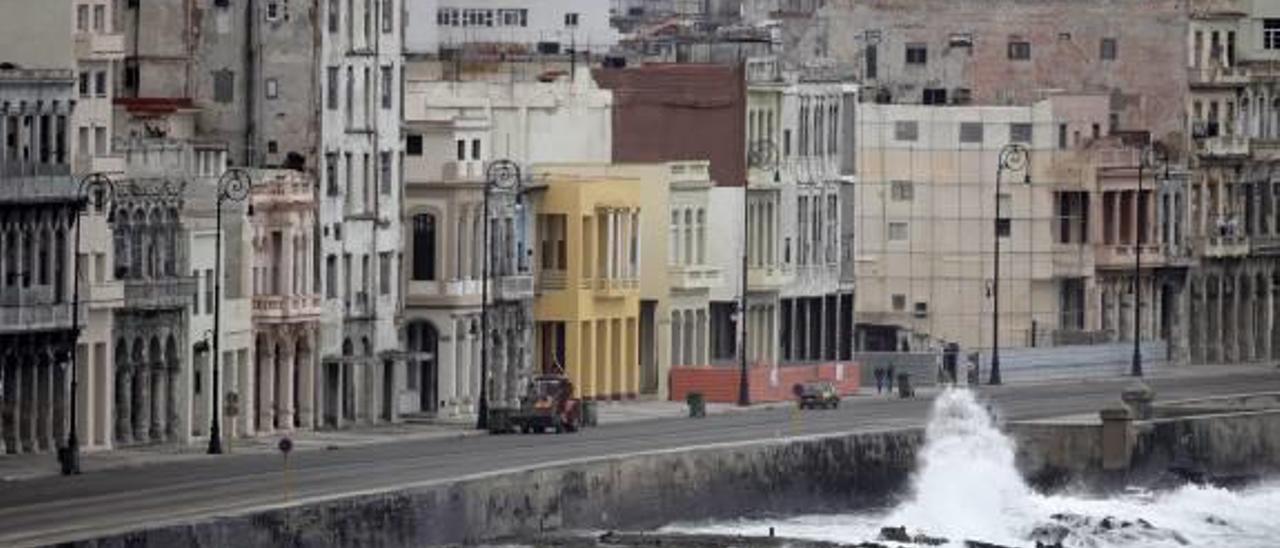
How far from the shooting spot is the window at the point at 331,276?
476 feet

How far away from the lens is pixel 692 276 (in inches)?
6531

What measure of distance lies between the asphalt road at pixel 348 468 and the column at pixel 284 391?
4029mm

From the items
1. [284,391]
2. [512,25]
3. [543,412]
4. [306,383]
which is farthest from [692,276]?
[284,391]

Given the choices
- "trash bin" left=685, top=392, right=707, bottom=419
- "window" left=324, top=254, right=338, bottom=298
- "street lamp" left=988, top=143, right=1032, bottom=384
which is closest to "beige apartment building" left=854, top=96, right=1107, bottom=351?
"street lamp" left=988, top=143, right=1032, bottom=384

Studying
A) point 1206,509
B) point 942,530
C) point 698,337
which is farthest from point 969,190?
point 942,530

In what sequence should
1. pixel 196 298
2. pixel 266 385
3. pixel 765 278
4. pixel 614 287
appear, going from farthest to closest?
1. pixel 765 278
2. pixel 614 287
3. pixel 266 385
4. pixel 196 298

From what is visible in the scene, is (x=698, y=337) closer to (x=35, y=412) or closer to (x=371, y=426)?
(x=371, y=426)

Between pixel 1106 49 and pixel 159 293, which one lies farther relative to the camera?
pixel 1106 49

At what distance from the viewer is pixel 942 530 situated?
140 m

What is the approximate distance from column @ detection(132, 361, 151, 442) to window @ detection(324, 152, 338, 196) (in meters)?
12.3

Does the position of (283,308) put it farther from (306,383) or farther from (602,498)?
(602,498)

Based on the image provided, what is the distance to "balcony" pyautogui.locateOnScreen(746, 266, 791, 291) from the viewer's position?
17075 centimetres

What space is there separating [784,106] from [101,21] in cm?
4061

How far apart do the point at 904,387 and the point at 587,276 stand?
11.9 m
